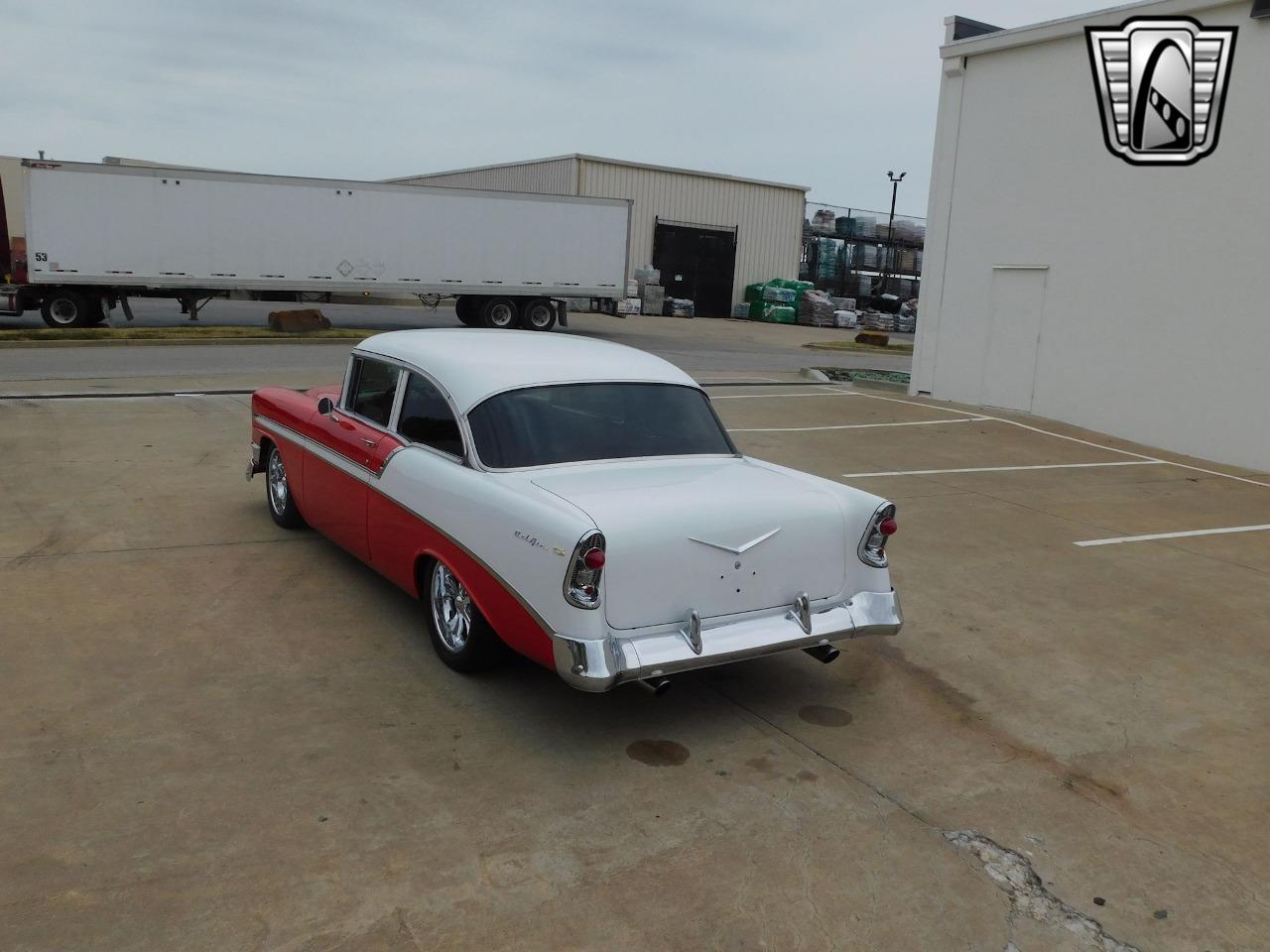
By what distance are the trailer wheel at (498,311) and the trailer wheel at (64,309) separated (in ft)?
29.1

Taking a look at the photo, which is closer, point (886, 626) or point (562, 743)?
point (562, 743)

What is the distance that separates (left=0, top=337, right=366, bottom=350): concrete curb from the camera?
65.1ft

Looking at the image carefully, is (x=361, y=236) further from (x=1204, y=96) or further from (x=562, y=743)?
(x=562, y=743)

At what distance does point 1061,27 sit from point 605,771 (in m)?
13.7

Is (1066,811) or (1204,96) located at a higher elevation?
(1204,96)

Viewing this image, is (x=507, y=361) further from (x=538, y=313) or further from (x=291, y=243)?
(x=538, y=313)

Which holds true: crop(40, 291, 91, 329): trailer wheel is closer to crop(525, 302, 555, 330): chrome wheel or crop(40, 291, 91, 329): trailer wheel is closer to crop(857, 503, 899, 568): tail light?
crop(525, 302, 555, 330): chrome wheel

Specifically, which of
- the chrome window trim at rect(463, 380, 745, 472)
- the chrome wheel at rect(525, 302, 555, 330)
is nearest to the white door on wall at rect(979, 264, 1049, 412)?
the chrome window trim at rect(463, 380, 745, 472)

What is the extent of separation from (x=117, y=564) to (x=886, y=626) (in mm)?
4582

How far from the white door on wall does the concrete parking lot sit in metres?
8.37

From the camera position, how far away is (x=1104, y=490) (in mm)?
10406

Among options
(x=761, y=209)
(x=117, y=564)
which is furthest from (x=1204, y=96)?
(x=761, y=209)

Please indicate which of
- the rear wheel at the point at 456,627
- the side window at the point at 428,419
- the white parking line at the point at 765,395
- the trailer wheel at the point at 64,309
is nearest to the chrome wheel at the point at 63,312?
the trailer wheel at the point at 64,309

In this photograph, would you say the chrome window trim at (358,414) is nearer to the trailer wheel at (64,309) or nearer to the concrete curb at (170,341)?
the concrete curb at (170,341)
